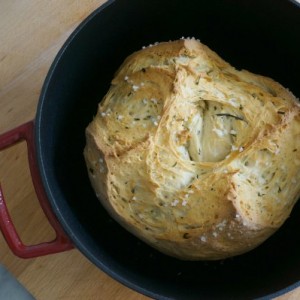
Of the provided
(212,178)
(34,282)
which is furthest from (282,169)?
(34,282)

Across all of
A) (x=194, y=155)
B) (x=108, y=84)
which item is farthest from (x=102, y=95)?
(x=194, y=155)

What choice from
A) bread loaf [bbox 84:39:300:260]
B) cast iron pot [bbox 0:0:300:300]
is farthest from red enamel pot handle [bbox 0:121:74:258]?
bread loaf [bbox 84:39:300:260]

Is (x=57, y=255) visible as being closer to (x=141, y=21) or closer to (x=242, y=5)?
(x=141, y=21)

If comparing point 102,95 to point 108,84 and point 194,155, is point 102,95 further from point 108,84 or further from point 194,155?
point 194,155

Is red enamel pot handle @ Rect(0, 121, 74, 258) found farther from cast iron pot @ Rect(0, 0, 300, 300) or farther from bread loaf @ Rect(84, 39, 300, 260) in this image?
bread loaf @ Rect(84, 39, 300, 260)
